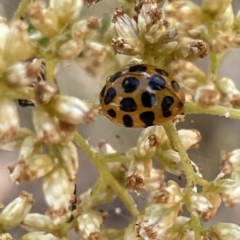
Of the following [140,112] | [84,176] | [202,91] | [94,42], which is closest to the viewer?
[202,91]

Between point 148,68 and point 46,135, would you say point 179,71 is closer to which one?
point 148,68

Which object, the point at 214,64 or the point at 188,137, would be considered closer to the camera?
the point at 214,64

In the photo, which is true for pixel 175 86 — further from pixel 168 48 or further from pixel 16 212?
pixel 16 212

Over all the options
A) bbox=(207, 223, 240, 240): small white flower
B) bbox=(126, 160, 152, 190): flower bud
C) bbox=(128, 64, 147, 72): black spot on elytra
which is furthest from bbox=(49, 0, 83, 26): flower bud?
bbox=(207, 223, 240, 240): small white flower

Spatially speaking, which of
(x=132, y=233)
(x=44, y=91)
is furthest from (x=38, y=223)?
(x=44, y=91)

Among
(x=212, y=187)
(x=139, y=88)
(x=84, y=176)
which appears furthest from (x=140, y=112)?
(x=84, y=176)

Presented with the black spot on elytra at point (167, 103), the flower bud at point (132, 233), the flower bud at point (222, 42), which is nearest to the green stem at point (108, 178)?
the flower bud at point (132, 233)

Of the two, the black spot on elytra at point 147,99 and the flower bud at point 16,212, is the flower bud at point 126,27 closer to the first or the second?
the black spot on elytra at point 147,99
